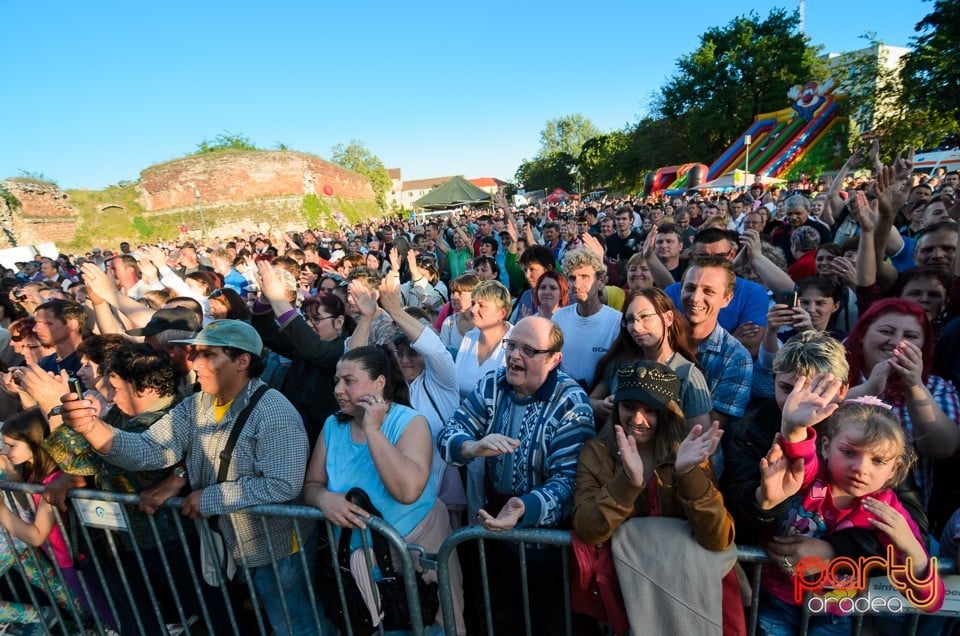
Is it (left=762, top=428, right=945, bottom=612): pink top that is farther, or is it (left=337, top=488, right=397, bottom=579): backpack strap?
(left=337, top=488, right=397, bottom=579): backpack strap

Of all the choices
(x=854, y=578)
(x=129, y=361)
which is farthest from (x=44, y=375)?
(x=854, y=578)

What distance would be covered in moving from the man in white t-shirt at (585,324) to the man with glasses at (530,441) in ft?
3.58

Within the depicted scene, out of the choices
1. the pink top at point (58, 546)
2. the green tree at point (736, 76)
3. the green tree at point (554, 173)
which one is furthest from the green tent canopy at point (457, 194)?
the green tree at point (554, 173)

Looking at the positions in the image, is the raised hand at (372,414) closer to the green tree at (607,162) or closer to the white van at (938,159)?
the white van at (938,159)

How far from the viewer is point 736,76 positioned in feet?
127

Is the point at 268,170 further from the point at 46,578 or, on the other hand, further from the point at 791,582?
the point at 791,582

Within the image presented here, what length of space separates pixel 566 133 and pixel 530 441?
8186 cm

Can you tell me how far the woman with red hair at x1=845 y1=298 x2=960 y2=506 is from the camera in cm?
197

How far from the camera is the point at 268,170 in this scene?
36.9 metres

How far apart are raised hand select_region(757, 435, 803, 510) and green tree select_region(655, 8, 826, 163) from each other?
4446 cm

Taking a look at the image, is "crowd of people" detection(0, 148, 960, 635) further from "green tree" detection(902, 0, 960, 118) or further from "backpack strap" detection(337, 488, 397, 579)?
"green tree" detection(902, 0, 960, 118)

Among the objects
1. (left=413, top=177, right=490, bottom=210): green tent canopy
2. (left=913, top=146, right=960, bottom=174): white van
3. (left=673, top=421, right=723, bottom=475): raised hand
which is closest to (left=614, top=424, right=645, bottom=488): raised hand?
(left=673, top=421, right=723, bottom=475): raised hand

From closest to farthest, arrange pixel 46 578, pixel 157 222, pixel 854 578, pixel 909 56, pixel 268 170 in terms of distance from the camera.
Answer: pixel 854 578 < pixel 46 578 < pixel 909 56 < pixel 157 222 < pixel 268 170

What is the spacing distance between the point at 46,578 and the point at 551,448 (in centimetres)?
331
